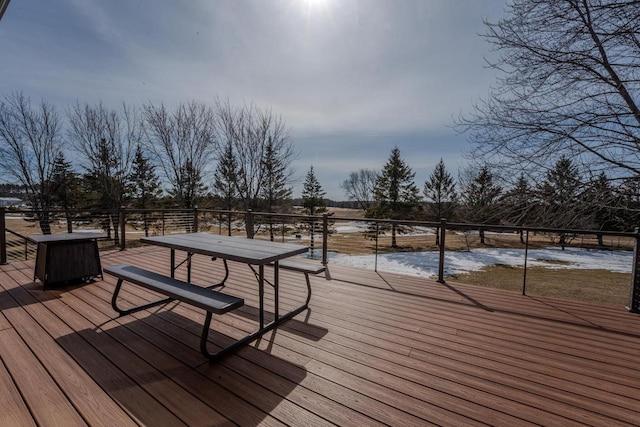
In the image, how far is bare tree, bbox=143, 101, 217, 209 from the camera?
1191cm

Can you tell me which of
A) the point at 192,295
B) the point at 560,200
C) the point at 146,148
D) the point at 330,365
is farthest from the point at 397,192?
the point at 192,295

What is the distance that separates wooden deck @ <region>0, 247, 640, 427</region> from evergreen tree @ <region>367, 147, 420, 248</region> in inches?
727

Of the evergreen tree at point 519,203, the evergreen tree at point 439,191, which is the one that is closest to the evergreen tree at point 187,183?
the evergreen tree at point 519,203

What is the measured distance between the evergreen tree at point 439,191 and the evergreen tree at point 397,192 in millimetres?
1026

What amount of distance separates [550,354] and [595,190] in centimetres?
280

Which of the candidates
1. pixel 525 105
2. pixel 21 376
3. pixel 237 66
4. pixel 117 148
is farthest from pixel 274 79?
pixel 117 148

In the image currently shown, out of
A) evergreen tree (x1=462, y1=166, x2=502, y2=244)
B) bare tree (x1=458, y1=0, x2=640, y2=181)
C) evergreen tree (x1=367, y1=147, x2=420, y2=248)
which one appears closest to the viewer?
bare tree (x1=458, y1=0, x2=640, y2=181)

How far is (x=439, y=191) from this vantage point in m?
21.3

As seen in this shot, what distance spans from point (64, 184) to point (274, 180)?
403 inches

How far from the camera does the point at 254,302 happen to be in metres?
3.01

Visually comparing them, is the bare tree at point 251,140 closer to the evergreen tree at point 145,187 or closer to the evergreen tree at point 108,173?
the evergreen tree at point 108,173

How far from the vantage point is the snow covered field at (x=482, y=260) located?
43.0 feet

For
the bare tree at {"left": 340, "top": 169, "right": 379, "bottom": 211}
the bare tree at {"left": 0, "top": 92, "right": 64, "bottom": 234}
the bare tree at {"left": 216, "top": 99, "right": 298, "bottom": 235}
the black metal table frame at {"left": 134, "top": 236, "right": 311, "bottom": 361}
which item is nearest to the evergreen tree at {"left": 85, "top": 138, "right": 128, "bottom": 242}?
the bare tree at {"left": 0, "top": 92, "right": 64, "bottom": 234}

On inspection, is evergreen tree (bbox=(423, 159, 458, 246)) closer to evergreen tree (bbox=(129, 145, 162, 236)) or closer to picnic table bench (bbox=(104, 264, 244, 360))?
evergreen tree (bbox=(129, 145, 162, 236))
